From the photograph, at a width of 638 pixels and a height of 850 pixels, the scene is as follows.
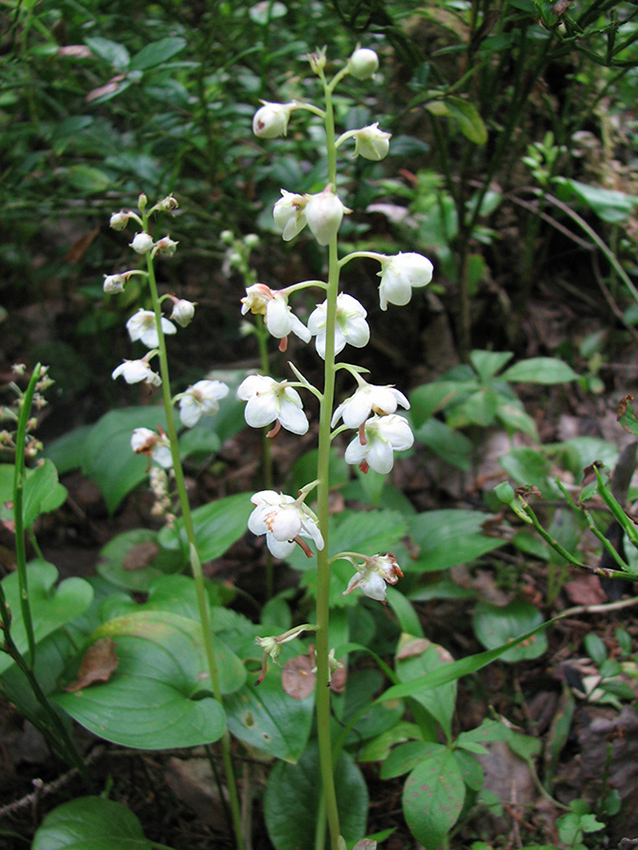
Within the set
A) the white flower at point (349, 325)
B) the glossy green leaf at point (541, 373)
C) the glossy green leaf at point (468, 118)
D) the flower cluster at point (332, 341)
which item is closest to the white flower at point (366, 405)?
the flower cluster at point (332, 341)

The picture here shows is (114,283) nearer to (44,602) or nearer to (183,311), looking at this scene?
(183,311)

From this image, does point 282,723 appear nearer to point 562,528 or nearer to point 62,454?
point 562,528

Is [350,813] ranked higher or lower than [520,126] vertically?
lower

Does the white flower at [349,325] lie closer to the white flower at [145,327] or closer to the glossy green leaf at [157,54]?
the white flower at [145,327]

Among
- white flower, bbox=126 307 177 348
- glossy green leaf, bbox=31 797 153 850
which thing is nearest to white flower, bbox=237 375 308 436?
white flower, bbox=126 307 177 348

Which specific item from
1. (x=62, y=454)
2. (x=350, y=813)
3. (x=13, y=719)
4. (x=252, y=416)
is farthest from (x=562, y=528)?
(x=62, y=454)

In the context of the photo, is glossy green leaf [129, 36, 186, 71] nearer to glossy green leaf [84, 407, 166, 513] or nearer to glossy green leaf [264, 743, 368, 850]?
glossy green leaf [84, 407, 166, 513]
